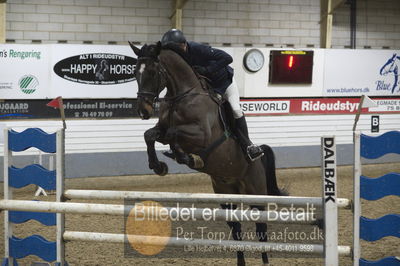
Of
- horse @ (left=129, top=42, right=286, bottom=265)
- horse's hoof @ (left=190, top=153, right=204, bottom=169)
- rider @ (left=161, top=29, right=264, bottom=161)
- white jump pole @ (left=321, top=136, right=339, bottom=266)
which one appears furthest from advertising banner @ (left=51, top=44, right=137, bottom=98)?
white jump pole @ (left=321, top=136, right=339, bottom=266)

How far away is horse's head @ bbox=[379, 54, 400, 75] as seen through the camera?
933cm

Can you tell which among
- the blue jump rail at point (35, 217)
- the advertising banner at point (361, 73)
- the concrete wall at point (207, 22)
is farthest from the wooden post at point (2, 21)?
the advertising banner at point (361, 73)

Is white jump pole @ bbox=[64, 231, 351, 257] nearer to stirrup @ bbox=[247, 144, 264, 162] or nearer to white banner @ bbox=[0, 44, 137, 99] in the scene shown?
stirrup @ bbox=[247, 144, 264, 162]

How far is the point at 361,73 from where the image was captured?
30.2ft

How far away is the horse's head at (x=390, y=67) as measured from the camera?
9.33 m

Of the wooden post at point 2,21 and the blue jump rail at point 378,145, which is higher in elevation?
the wooden post at point 2,21

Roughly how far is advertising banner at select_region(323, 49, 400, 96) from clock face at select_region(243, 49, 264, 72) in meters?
1.13

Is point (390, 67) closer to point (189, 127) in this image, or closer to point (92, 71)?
point (92, 71)

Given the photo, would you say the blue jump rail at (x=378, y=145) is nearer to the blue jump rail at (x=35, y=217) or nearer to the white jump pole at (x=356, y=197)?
the white jump pole at (x=356, y=197)

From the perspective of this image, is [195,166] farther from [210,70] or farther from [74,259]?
[74,259]

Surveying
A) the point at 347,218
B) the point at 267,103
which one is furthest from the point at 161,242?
the point at 267,103

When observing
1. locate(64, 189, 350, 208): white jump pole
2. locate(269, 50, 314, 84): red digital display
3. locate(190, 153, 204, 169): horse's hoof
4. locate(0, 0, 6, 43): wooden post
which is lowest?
locate(64, 189, 350, 208): white jump pole

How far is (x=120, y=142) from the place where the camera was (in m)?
8.17

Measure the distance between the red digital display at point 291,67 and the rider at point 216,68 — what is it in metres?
Answer: 4.23
